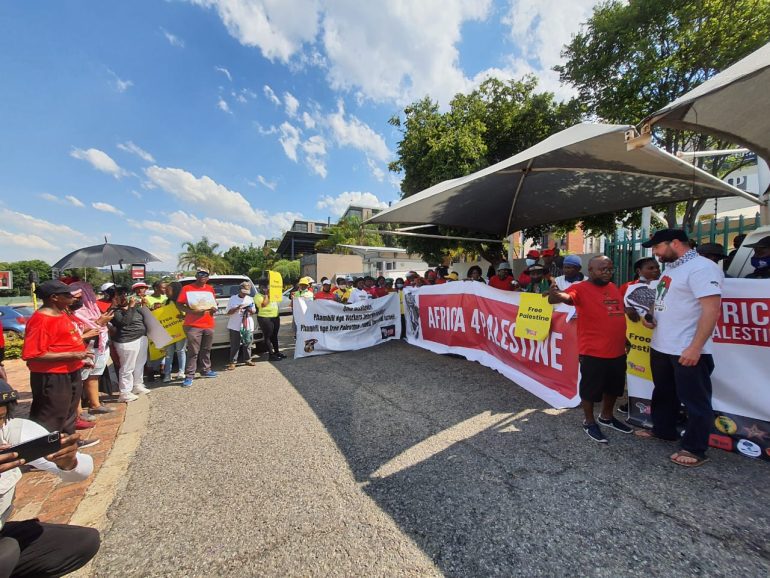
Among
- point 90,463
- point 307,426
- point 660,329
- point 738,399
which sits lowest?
point 307,426

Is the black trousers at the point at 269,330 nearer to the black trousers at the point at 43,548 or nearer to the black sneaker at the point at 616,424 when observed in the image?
the black trousers at the point at 43,548

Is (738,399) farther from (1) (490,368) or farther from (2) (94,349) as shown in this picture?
(2) (94,349)

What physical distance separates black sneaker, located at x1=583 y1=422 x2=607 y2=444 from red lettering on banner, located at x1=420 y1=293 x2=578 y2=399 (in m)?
0.65

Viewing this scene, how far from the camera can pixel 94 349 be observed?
4.71 metres

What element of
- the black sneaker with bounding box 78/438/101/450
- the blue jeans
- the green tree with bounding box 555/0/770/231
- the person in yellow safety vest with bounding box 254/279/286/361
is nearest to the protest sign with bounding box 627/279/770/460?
the black sneaker with bounding box 78/438/101/450

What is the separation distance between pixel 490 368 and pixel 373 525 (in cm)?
378

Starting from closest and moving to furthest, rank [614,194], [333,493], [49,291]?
1. [333,493]
2. [49,291]
3. [614,194]

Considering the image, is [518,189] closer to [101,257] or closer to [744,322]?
[744,322]

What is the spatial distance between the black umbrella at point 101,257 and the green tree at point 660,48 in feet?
39.2

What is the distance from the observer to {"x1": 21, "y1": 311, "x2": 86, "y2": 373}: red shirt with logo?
3.25 meters

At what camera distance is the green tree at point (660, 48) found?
27.0 feet

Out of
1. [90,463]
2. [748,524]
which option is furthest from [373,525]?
[748,524]

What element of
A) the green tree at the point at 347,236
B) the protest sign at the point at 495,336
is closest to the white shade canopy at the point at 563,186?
the protest sign at the point at 495,336

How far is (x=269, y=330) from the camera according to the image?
7.15m
